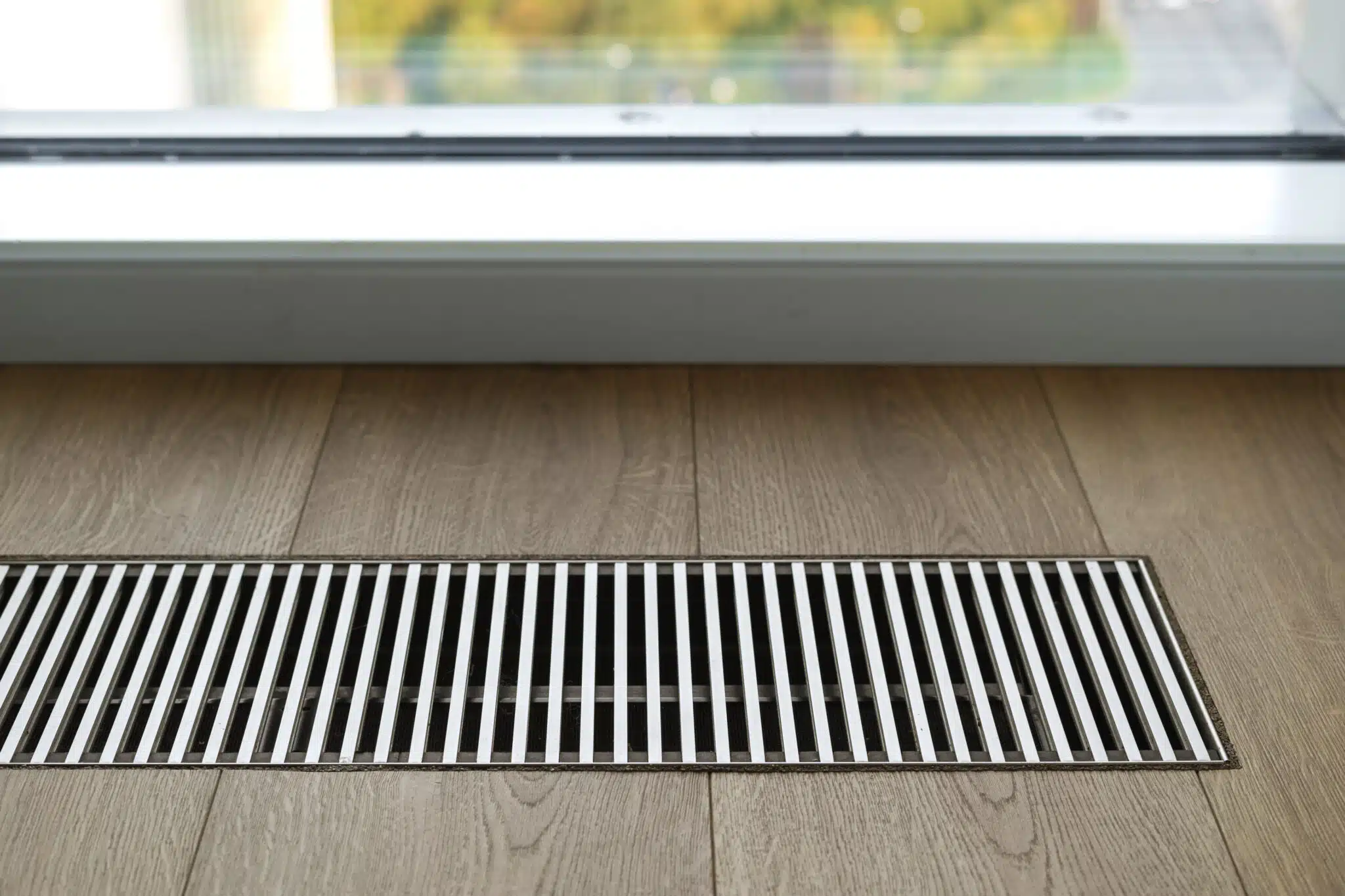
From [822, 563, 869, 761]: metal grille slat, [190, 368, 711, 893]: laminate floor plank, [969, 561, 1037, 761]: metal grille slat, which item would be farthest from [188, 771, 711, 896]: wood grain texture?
[969, 561, 1037, 761]: metal grille slat

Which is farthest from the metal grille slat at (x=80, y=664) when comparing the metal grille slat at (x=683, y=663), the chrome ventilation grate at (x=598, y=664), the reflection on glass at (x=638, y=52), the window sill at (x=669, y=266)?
the reflection on glass at (x=638, y=52)

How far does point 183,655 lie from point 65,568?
0.17m

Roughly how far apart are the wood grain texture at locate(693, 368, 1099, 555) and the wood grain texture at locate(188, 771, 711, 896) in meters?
0.30

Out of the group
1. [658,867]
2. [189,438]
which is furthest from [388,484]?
[658,867]

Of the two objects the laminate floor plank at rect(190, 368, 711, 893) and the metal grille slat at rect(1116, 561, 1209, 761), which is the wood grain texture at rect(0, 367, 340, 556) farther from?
the metal grille slat at rect(1116, 561, 1209, 761)

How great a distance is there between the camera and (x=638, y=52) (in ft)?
5.49

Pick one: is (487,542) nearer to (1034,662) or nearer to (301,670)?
(301,670)

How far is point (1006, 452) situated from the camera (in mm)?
1352

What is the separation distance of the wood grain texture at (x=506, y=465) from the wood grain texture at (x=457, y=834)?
27cm

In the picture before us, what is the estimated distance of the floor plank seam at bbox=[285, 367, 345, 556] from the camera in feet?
4.05

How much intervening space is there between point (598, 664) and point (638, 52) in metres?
0.85

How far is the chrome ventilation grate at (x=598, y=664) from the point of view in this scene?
3.38ft

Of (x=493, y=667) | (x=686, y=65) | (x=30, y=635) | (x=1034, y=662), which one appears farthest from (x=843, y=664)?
(x=686, y=65)

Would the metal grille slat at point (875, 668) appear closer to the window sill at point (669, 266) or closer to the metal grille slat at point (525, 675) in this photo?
the metal grille slat at point (525, 675)
